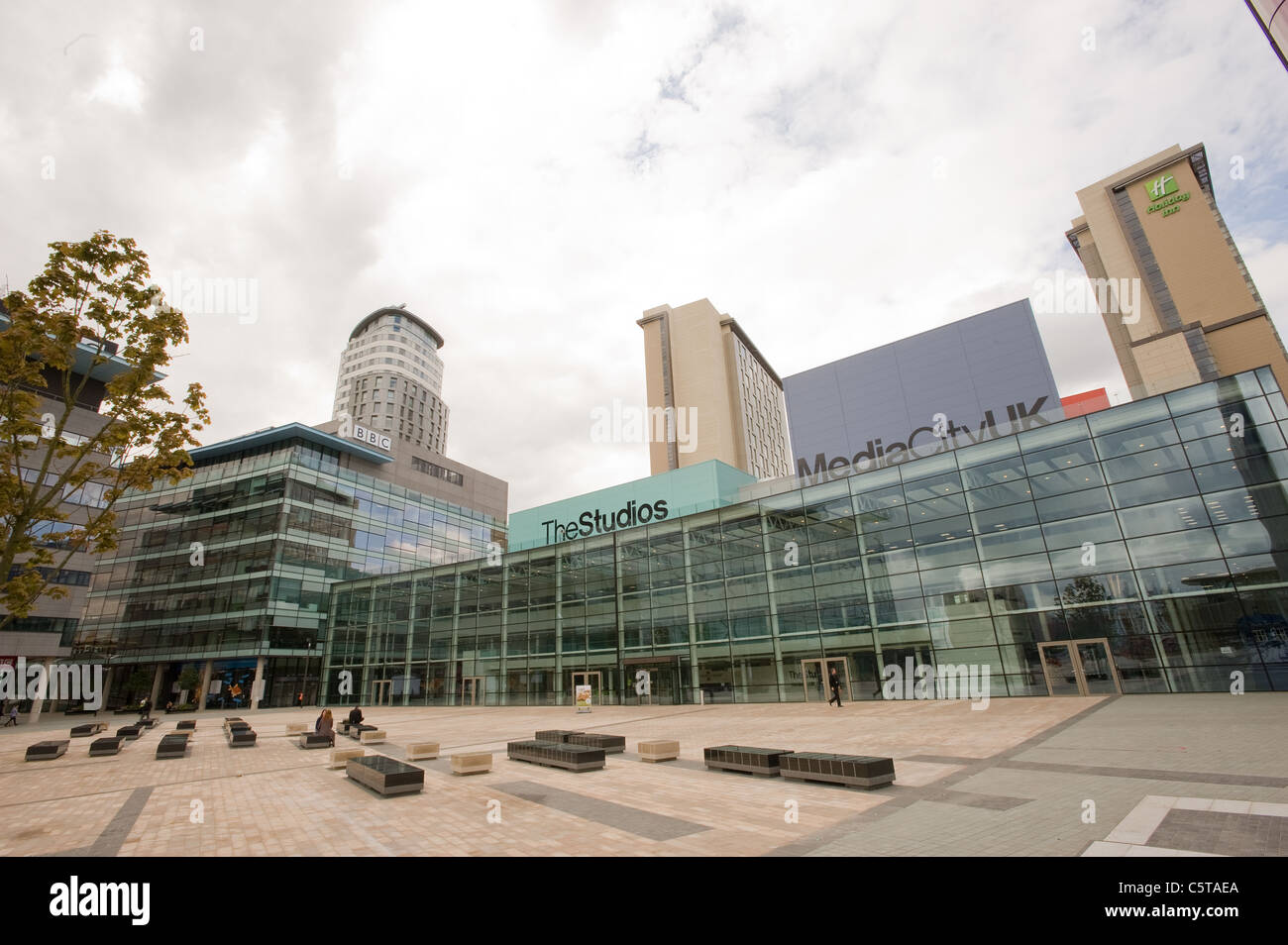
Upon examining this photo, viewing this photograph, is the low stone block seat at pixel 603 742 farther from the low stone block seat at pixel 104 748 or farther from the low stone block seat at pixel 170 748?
the low stone block seat at pixel 104 748

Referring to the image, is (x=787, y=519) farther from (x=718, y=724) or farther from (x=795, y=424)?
(x=795, y=424)

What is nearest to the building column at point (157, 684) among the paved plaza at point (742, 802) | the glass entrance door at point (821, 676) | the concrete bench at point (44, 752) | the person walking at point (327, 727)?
the paved plaza at point (742, 802)

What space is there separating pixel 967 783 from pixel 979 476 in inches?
907

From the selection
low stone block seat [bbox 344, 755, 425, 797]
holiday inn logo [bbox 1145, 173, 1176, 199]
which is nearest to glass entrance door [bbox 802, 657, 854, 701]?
low stone block seat [bbox 344, 755, 425, 797]

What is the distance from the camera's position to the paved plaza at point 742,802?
7.22m

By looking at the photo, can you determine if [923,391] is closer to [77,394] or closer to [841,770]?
[841,770]

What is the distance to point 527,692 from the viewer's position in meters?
43.4

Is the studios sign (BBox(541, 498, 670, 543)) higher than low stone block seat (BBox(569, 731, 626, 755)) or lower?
higher

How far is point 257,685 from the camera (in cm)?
5038

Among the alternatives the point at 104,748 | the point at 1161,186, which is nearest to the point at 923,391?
the point at 1161,186

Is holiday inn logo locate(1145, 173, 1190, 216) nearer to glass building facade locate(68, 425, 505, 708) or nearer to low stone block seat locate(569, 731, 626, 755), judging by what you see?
low stone block seat locate(569, 731, 626, 755)

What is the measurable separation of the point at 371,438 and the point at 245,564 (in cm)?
1789

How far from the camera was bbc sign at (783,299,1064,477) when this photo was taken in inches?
1668

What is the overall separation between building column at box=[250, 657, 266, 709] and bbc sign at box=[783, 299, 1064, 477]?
51090 mm
